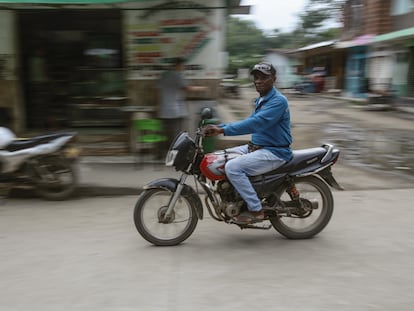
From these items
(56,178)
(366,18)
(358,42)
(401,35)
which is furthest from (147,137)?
(366,18)

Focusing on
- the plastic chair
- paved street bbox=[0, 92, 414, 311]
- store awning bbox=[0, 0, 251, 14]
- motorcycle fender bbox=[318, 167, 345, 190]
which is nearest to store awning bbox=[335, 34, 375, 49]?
store awning bbox=[0, 0, 251, 14]

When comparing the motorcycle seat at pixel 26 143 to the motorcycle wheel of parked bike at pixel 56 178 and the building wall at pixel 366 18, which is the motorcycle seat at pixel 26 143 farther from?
the building wall at pixel 366 18

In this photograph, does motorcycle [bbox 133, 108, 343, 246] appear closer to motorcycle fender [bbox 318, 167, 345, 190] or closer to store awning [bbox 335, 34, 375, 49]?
motorcycle fender [bbox 318, 167, 345, 190]

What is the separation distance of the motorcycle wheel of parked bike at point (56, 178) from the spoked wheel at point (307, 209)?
3.00 m

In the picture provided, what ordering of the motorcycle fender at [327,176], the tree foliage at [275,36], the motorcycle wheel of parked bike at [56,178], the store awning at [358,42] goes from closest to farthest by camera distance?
1. the motorcycle fender at [327,176]
2. the motorcycle wheel of parked bike at [56,178]
3. the store awning at [358,42]
4. the tree foliage at [275,36]

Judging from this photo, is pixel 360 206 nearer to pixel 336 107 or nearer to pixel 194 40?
pixel 194 40

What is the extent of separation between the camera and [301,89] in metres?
26.5

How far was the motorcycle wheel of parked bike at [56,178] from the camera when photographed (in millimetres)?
5832

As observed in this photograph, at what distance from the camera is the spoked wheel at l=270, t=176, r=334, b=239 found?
4.39 metres

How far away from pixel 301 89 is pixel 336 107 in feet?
27.4

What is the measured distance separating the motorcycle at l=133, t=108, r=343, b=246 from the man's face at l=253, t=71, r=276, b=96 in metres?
0.62

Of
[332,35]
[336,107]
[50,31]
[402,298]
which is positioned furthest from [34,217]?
[332,35]

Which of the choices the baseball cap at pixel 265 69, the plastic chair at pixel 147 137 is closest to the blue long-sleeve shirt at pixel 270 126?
the baseball cap at pixel 265 69

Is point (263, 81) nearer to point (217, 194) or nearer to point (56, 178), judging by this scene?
point (217, 194)
